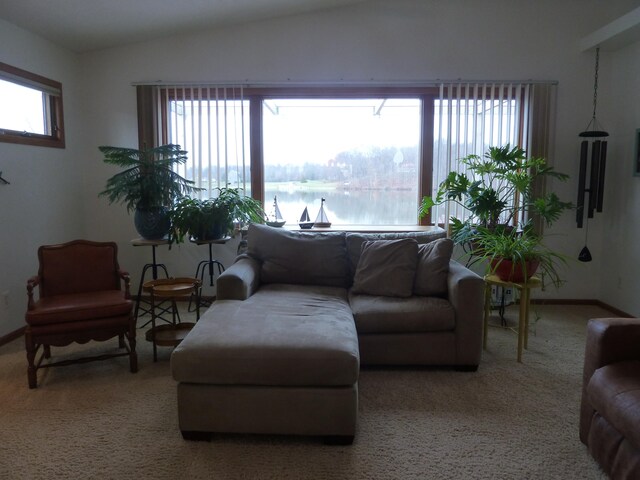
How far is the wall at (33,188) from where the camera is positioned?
3.65m

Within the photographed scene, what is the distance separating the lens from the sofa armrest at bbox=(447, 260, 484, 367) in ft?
9.96

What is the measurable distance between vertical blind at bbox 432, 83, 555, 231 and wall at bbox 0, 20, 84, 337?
11.4 feet

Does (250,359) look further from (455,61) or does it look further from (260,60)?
(455,61)

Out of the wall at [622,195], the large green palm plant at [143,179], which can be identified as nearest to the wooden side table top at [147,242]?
the large green palm plant at [143,179]

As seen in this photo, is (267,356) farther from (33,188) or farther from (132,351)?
(33,188)

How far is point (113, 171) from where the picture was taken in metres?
4.71

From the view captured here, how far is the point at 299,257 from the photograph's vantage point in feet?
11.6

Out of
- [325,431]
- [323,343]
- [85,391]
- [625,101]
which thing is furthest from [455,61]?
[85,391]

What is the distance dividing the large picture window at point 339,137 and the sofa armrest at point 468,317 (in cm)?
171

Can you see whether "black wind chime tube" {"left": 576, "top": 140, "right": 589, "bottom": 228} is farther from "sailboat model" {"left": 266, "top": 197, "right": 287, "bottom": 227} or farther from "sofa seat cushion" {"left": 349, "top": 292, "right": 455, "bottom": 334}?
"sailboat model" {"left": 266, "top": 197, "right": 287, "bottom": 227}

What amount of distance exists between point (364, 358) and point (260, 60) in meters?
3.05

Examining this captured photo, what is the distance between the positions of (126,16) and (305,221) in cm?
228

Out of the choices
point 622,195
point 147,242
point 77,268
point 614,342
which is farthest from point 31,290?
point 622,195

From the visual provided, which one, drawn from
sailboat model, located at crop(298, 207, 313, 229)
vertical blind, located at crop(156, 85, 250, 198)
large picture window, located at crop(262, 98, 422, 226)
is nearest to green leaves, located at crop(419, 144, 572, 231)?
large picture window, located at crop(262, 98, 422, 226)
